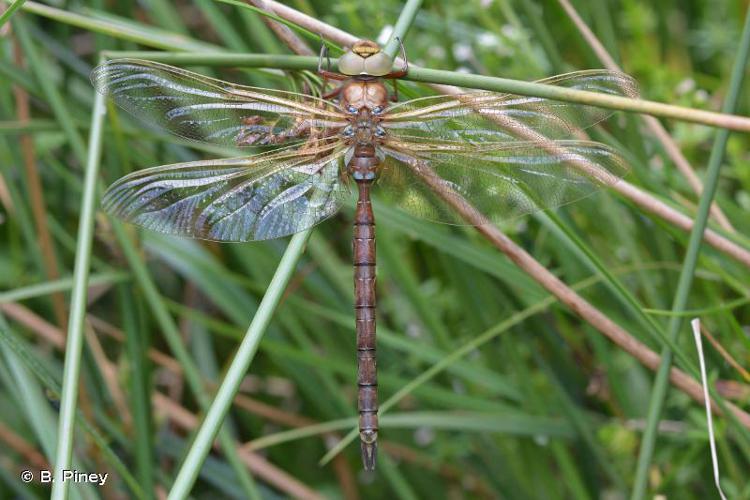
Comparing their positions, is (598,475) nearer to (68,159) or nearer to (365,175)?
(365,175)

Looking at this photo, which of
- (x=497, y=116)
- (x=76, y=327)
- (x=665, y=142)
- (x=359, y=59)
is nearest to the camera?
(x=76, y=327)

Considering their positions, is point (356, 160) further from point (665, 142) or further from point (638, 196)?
point (665, 142)

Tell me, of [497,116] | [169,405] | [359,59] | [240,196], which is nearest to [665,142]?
[497,116]

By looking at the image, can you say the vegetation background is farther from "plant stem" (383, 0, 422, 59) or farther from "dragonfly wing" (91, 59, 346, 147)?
"plant stem" (383, 0, 422, 59)

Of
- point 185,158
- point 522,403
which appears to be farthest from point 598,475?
point 185,158

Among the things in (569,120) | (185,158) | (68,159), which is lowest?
(569,120)
